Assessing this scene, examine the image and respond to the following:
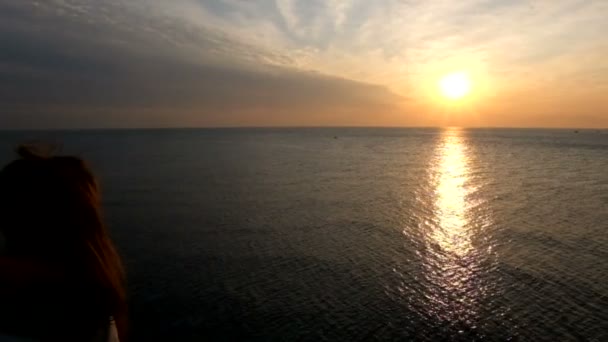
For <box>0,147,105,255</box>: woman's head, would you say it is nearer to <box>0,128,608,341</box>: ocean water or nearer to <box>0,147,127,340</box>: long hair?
<box>0,147,127,340</box>: long hair

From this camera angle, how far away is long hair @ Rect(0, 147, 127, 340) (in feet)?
7.34

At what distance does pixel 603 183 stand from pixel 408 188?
2927 cm

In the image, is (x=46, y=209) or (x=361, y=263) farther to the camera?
(x=361, y=263)

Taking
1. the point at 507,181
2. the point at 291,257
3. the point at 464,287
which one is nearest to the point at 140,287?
the point at 291,257

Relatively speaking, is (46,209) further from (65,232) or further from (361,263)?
(361,263)

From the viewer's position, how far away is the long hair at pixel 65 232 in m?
2.24

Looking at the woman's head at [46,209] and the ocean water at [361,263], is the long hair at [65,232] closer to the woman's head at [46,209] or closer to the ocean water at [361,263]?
the woman's head at [46,209]

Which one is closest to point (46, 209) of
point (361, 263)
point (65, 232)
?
point (65, 232)

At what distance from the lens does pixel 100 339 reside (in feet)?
7.50

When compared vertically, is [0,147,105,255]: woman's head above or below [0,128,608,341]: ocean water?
above

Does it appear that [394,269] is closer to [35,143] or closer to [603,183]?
[35,143]

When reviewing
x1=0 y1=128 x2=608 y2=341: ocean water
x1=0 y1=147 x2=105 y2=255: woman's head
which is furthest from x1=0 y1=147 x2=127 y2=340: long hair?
x1=0 y1=128 x2=608 y2=341: ocean water

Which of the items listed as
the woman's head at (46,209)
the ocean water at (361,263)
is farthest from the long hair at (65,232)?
the ocean water at (361,263)

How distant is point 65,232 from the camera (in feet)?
7.50
